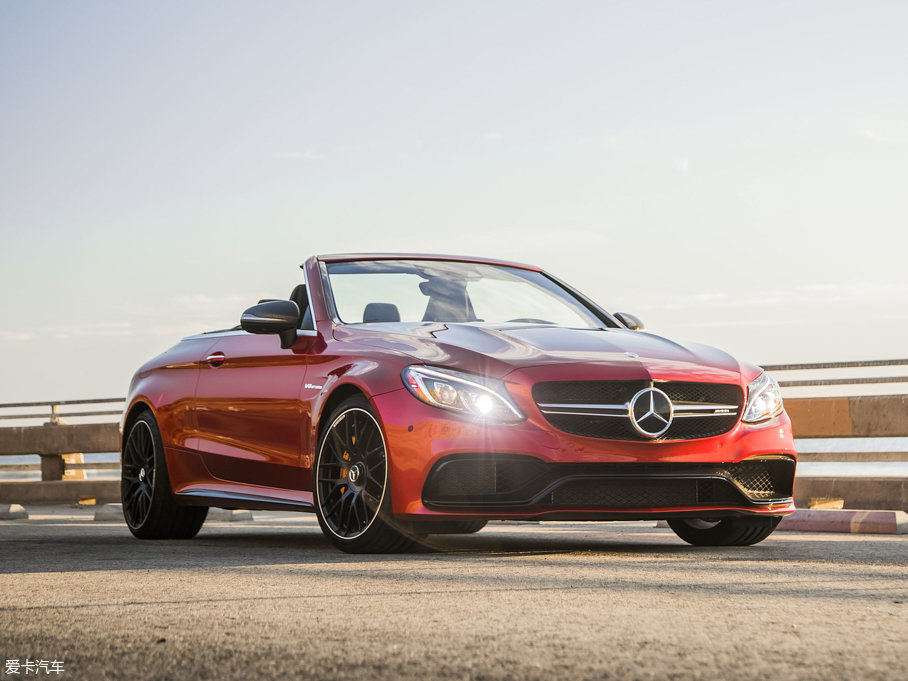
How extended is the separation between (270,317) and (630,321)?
7.47ft

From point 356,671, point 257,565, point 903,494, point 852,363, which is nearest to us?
point 356,671

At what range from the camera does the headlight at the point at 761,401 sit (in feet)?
21.8

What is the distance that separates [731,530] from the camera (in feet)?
23.5

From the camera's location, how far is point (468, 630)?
3777mm

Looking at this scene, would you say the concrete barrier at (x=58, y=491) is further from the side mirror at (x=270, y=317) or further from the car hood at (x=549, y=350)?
the car hood at (x=549, y=350)

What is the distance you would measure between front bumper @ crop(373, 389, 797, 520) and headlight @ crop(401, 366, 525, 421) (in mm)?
45

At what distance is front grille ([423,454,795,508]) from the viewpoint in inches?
240

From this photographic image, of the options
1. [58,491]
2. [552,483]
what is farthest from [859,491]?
[58,491]

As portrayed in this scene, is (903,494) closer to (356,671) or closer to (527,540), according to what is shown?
(527,540)

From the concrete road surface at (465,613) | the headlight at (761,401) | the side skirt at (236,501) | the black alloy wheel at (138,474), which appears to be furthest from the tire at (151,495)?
the headlight at (761,401)

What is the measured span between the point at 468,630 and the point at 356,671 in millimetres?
658

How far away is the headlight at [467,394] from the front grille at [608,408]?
16 cm

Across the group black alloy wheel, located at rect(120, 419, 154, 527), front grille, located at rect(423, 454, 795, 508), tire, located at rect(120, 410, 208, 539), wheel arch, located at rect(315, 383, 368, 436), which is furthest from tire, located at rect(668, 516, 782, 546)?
black alloy wheel, located at rect(120, 419, 154, 527)

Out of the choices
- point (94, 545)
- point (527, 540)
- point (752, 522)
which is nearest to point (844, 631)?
point (752, 522)
